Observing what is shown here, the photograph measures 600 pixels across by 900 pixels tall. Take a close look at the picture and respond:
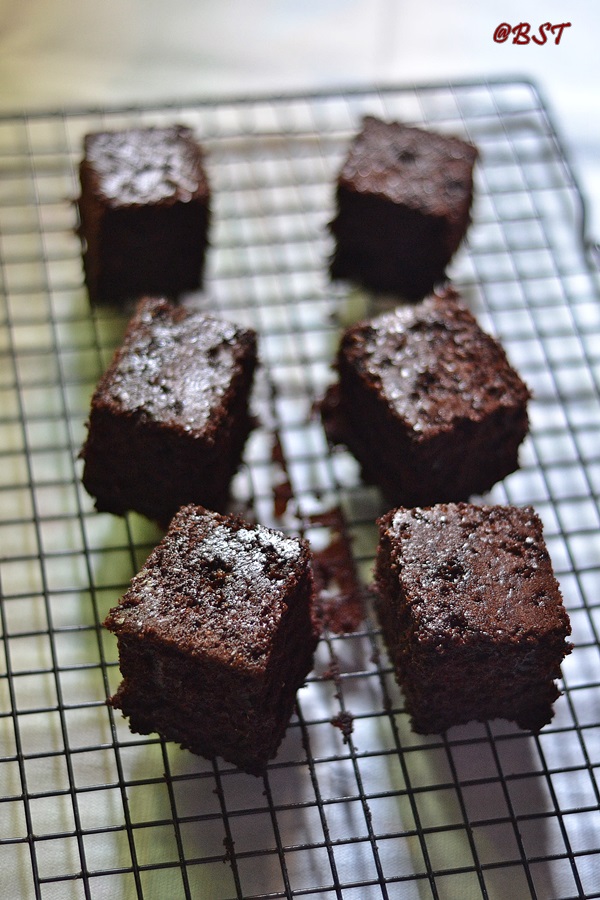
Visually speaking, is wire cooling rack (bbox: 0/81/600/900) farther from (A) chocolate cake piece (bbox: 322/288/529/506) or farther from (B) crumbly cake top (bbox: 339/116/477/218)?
(B) crumbly cake top (bbox: 339/116/477/218)

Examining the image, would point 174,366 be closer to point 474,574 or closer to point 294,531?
point 294,531

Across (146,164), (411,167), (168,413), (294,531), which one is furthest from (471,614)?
(146,164)

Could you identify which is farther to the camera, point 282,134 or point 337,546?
point 282,134

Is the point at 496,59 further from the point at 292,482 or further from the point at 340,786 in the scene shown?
the point at 340,786

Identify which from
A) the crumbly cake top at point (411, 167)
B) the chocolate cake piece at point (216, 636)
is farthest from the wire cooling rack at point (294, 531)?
the crumbly cake top at point (411, 167)

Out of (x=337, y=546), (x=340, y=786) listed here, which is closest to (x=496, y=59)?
(x=337, y=546)

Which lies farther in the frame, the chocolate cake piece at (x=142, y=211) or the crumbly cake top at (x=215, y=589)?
the chocolate cake piece at (x=142, y=211)

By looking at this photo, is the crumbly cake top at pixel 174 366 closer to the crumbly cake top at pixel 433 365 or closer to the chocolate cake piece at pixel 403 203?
the crumbly cake top at pixel 433 365
